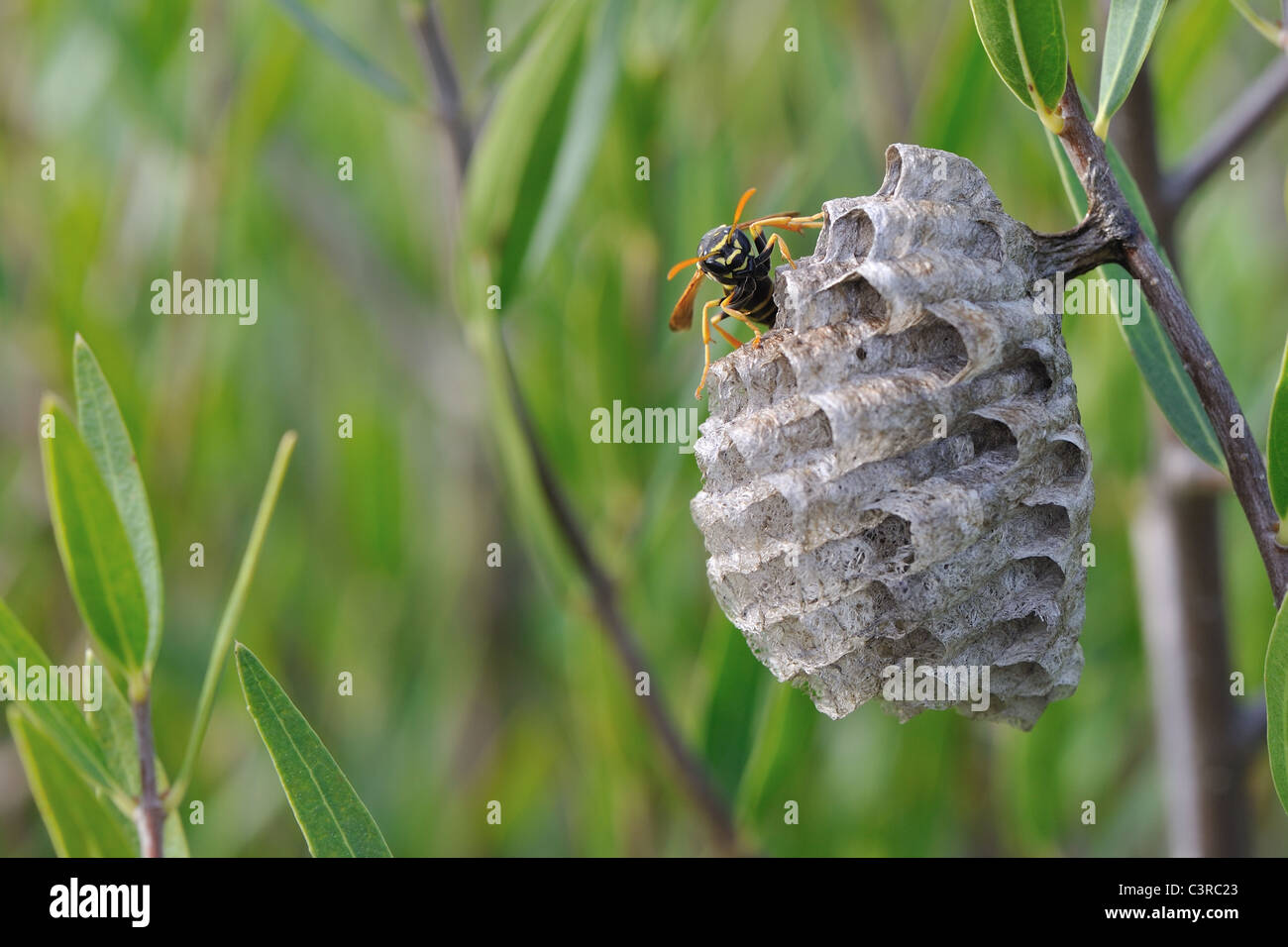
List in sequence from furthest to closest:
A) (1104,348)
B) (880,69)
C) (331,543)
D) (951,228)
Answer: (331,543)
(880,69)
(1104,348)
(951,228)

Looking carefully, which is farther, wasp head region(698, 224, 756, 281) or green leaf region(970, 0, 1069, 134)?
wasp head region(698, 224, 756, 281)

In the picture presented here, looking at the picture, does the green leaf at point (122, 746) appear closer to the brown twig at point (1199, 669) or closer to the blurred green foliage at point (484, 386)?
the blurred green foliage at point (484, 386)

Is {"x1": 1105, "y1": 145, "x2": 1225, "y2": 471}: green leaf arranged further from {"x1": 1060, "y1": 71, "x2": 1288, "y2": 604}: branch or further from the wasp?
the wasp

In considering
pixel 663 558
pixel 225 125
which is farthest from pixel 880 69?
pixel 225 125

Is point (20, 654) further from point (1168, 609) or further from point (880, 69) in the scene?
point (880, 69)

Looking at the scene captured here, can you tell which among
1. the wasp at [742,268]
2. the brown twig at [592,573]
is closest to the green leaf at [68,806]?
the brown twig at [592,573]

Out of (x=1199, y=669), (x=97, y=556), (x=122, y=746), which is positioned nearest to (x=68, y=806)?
(x=122, y=746)

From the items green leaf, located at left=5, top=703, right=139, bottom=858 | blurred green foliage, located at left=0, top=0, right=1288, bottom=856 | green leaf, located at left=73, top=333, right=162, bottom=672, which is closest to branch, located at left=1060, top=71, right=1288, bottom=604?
blurred green foliage, located at left=0, top=0, right=1288, bottom=856

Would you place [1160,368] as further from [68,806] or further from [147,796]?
[68,806]
